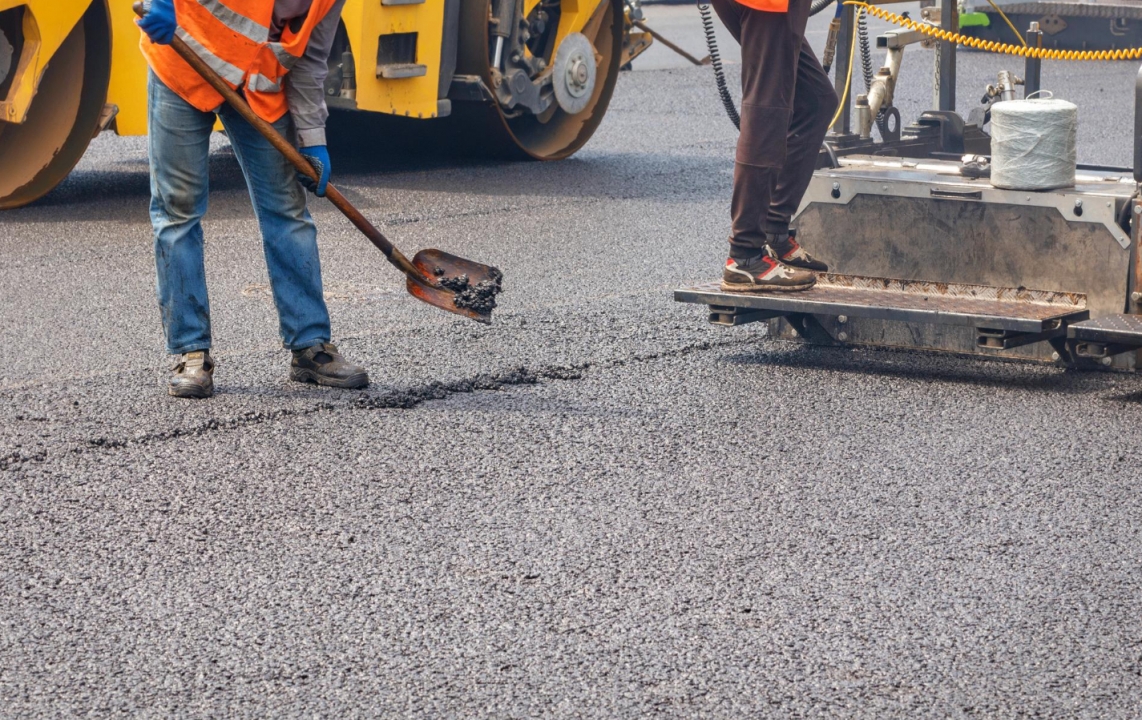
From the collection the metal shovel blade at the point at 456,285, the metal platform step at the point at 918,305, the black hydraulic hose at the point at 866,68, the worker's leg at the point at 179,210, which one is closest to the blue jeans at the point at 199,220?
the worker's leg at the point at 179,210

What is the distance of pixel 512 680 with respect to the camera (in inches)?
109

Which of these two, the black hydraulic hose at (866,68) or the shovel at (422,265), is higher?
the black hydraulic hose at (866,68)

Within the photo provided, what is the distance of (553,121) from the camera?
9.72m

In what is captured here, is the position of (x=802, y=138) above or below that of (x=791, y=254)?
above

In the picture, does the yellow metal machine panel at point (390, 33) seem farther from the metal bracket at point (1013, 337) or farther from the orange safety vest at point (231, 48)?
the metal bracket at point (1013, 337)

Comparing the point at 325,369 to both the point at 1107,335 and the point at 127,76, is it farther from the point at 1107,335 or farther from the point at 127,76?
the point at 127,76

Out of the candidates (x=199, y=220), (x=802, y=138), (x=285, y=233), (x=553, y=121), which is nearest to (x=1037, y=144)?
(x=802, y=138)

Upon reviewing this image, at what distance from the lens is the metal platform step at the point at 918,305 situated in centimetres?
449

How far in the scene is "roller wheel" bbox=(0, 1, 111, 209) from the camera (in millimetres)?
7531

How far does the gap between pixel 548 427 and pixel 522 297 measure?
1.73m

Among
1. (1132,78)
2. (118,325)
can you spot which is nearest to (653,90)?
(1132,78)

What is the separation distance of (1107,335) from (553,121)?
225 inches

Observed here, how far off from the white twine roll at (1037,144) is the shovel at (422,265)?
155 centimetres

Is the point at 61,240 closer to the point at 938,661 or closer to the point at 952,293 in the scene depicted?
the point at 952,293
